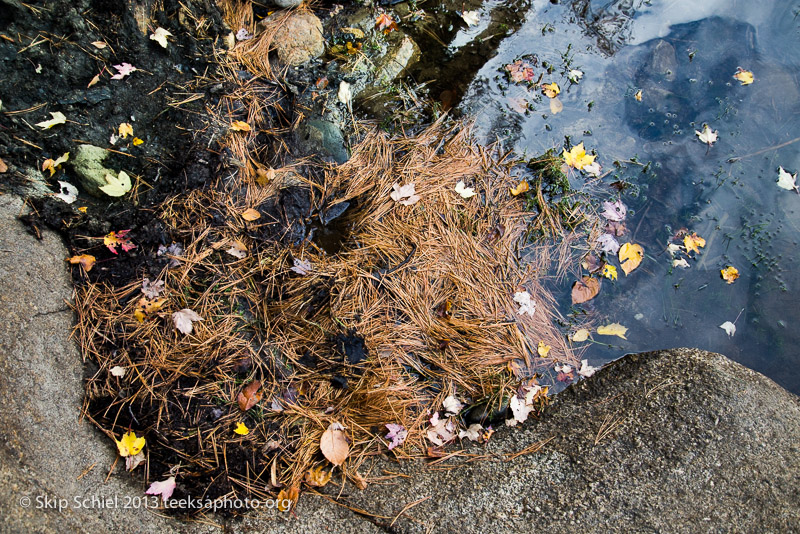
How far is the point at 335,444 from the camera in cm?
214

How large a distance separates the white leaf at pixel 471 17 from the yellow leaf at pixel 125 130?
2342 mm

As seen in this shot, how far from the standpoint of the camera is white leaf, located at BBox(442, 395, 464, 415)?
7.56ft

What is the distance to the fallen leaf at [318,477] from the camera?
6.76 feet

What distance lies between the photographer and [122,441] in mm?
2045

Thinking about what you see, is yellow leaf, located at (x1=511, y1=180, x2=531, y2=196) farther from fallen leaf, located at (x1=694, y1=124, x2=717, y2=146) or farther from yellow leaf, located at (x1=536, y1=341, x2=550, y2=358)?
fallen leaf, located at (x1=694, y1=124, x2=717, y2=146)

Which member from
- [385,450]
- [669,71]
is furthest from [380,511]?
[669,71]

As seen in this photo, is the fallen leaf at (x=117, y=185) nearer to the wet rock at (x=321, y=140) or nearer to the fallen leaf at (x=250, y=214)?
the fallen leaf at (x=250, y=214)

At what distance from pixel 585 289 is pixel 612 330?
0.27 metres

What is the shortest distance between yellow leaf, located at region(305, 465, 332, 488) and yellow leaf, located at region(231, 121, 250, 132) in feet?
6.42

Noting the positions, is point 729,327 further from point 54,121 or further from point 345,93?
point 54,121

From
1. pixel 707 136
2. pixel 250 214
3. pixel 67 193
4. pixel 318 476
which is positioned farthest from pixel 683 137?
pixel 67 193

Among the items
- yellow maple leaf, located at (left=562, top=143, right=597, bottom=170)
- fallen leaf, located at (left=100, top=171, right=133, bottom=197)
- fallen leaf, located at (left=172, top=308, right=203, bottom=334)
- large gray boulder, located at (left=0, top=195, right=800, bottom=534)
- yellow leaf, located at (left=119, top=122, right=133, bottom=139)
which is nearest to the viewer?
large gray boulder, located at (left=0, top=195, right=800, bottom=534)

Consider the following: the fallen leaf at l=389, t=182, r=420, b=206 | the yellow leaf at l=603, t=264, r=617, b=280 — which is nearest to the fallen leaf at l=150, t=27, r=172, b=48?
the fallen leaf at l=389, t=182, r=420, b=206

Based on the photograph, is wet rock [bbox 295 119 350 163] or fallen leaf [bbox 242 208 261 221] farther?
wet rock [bbox 295 119 350 163]
